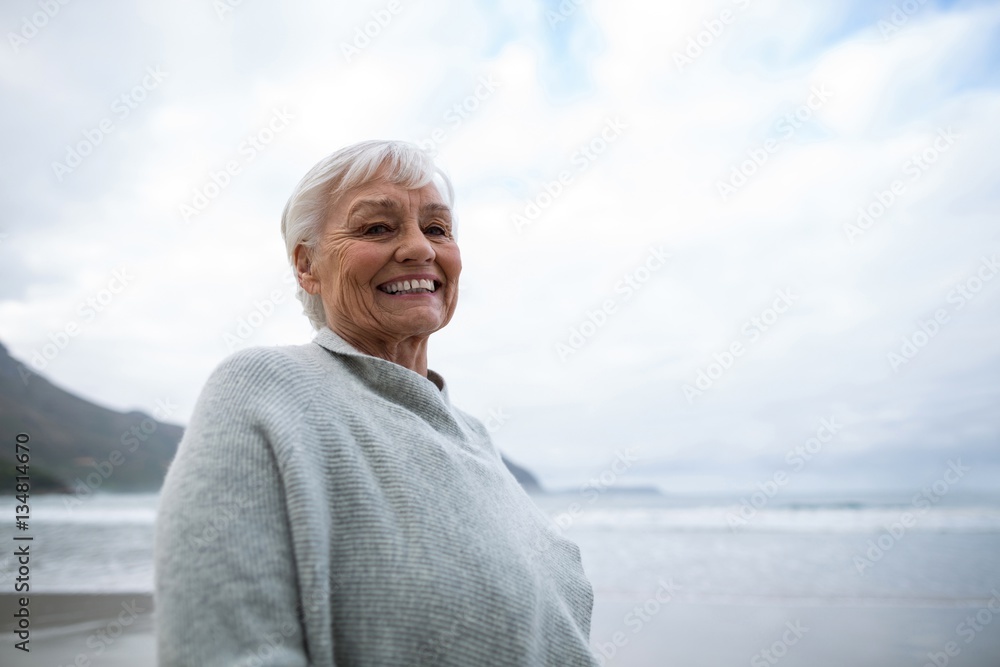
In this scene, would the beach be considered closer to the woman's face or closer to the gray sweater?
the woman's face

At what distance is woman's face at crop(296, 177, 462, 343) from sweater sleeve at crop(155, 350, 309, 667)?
1.56 feet

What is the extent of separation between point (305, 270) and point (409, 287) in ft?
0.89

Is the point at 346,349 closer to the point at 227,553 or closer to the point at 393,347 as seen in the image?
the point at 393,347

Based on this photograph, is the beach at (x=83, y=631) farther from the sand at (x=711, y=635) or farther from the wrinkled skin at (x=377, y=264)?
the wrinkled skin at (x=377, y=264)

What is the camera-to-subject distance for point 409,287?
156 cm

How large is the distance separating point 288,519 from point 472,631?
0.35 metres

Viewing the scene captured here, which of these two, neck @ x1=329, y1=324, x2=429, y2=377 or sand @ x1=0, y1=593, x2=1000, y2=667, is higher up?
neck @ x1=329, y1=324, x2=429, y2=377

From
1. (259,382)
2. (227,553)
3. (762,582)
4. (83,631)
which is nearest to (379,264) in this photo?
(259,382)

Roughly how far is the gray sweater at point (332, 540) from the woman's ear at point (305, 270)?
284 mm

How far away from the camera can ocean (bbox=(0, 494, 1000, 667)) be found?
17.3 ft

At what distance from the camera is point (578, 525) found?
13.9 metres

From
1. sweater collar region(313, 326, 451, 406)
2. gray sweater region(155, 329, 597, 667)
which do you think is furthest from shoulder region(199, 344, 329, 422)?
sweater collar region(313, 326, 451, 406)

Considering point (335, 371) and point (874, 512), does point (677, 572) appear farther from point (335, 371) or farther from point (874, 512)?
point (874, 512)

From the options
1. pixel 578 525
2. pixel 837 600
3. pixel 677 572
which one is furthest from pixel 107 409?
pixel 837 600
